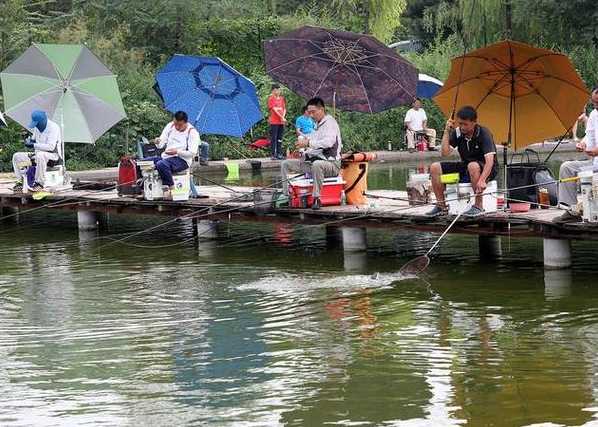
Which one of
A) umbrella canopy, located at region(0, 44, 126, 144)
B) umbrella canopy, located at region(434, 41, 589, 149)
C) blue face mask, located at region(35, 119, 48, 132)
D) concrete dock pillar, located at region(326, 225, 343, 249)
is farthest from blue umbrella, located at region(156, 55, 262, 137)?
umbrella canopy, located at region(434, 41, 589, 149)

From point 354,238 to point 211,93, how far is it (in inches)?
161

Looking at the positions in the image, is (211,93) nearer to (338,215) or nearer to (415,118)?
(338,215)

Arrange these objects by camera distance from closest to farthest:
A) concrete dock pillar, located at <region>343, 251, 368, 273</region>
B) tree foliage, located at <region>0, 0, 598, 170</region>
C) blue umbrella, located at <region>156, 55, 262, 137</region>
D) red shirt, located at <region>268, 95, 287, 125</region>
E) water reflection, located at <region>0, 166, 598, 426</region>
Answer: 1. water reflection, located at <region>0, 166, 598, 426</region>
2. concrete dock pillar, located at <region>343, 251, 368, 273</region>
3. blue umbrella, located at <region>156, 55, 262, 137</region>
4. red shirt, located at <region>268, 95, 287, 125</region>
5. tree foliage, located at <region>0, 0, 598, 170</region>

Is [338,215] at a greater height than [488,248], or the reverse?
[338,215]

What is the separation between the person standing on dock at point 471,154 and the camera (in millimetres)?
15062

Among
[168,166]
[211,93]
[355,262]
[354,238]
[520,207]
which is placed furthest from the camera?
[211,93]

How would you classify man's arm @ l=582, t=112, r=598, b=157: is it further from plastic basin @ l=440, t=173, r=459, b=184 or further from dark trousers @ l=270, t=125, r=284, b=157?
dark trousers @ l=270, t=125, r=284, b=157

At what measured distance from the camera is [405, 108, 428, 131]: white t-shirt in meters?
33.5

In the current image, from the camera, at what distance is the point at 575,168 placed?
14.7 metres

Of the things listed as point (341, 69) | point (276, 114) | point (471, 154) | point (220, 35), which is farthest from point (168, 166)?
point (220, 35)

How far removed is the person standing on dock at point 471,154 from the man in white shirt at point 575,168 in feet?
2.67

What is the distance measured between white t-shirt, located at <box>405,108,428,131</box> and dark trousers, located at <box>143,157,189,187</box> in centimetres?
1565

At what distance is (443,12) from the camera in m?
43.5

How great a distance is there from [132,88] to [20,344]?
66.4 feet
